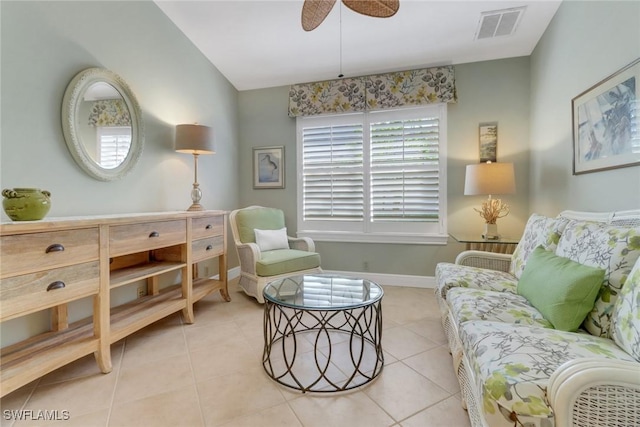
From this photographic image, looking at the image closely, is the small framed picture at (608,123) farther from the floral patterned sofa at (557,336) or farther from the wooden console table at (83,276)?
the wooden console table at (83,276)

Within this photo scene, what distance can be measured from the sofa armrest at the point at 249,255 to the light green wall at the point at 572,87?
9.04 feet

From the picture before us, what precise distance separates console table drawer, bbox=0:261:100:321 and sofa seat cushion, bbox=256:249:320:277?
1377 millimetres

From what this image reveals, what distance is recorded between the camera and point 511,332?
1220 millimetres

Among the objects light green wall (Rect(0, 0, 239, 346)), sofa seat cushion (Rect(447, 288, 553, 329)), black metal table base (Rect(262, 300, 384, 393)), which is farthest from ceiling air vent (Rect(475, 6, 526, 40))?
light green wall (Rect(0, 0, 239, 346))

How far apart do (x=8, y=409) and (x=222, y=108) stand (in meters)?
3.29

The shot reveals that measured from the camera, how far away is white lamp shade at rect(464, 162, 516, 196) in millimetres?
2660

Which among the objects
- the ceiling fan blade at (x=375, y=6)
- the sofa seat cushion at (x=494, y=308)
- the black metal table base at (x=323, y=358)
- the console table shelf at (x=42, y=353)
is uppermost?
the ceiling fan blade at (x=375, y=6)

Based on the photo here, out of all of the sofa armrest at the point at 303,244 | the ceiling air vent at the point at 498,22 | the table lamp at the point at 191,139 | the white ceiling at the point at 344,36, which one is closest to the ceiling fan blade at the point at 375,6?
the white ceiling at the point at 344,36

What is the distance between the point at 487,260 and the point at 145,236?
2.68 meters

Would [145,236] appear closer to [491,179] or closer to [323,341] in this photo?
[323,341]

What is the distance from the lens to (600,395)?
817mm

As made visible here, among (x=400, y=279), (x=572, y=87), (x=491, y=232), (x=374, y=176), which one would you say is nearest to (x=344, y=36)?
(x=374, y=176)

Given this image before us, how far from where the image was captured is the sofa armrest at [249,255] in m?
2.92

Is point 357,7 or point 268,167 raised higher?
point 357,7
